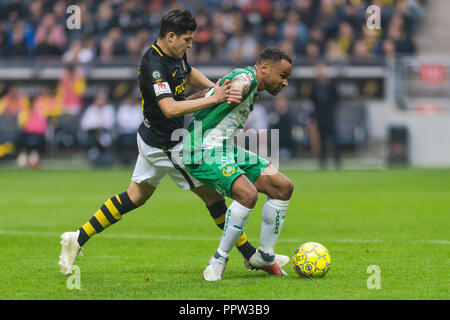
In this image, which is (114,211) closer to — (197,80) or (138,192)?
(138,192)

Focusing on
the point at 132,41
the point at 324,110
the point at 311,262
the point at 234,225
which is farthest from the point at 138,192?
the point at 132,41

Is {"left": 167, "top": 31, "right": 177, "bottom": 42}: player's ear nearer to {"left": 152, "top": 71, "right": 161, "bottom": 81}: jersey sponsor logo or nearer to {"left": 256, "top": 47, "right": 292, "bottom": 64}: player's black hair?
{"left": 152, "top": 71, "right": 161, "bottom": 81}: jersey sponsor logo

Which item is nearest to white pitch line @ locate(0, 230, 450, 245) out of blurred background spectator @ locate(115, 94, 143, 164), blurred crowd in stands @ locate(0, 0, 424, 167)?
blurred crowd in stands @ locate(0, 0, 424, 167)

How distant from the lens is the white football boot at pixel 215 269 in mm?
6277

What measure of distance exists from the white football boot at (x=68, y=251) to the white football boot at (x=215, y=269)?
3.60ft

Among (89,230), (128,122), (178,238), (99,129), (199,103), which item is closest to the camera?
(199,103)

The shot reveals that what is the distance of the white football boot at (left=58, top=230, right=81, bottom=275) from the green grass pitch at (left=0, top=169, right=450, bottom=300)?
104mm

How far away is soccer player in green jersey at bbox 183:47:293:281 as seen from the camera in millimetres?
6355

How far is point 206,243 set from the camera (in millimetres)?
8734

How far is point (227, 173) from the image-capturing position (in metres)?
6.35

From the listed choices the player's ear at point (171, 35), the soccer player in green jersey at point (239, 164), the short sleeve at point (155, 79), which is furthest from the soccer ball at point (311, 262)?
the player's ear at point (171, 35)

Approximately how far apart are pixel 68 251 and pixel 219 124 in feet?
5.23
